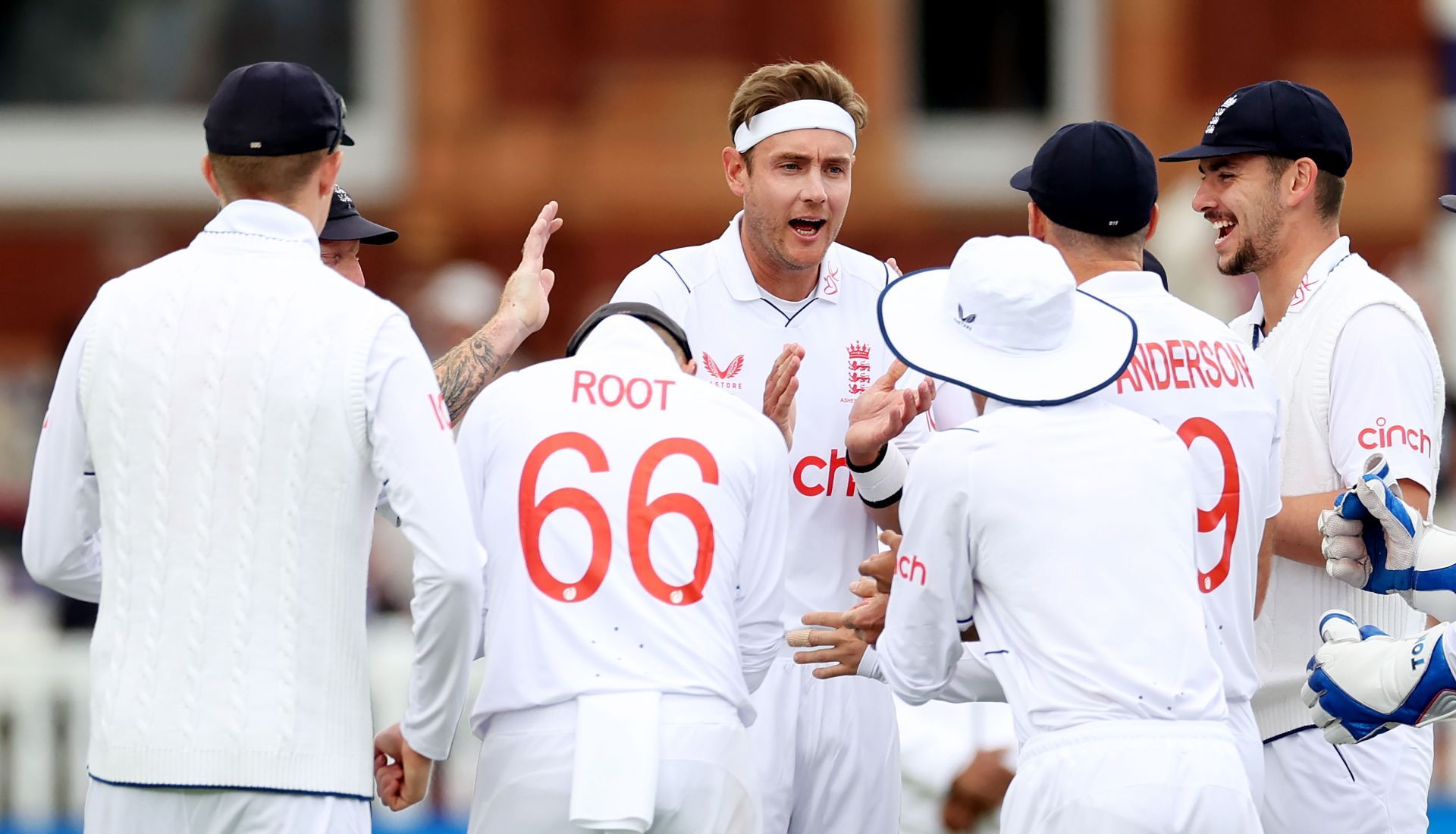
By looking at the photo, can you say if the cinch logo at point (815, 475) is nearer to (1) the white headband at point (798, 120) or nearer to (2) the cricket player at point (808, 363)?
(2) the cricket player at point (808, 363)

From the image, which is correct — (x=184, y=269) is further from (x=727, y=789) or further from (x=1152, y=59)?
(x=1152, y=59)

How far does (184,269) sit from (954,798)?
3977 millimetres

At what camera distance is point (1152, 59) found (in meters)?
13.0

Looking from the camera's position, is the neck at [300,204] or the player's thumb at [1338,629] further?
the player's thumb at [1338,629]

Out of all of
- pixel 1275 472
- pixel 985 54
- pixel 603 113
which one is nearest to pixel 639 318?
pixel 1275 472

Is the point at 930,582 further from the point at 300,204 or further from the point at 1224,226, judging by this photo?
the point at 1224,226

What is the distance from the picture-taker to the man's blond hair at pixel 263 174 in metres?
4.23

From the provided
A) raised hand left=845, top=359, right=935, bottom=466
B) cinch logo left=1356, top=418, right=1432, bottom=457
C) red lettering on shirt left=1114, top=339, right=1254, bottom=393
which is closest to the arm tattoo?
raised hand left=845, top=359, right=935, bottom=466

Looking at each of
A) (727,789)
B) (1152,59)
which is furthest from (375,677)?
(1152,59)

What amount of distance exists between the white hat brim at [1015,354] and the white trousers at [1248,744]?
0.87m

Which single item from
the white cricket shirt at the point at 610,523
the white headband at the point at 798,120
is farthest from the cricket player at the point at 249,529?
the white headband at the point at 798,120

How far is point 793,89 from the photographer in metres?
5.55

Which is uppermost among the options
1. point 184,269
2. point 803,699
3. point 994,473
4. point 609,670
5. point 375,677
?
point 184,269

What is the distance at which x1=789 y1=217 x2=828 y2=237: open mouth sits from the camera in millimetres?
5434
